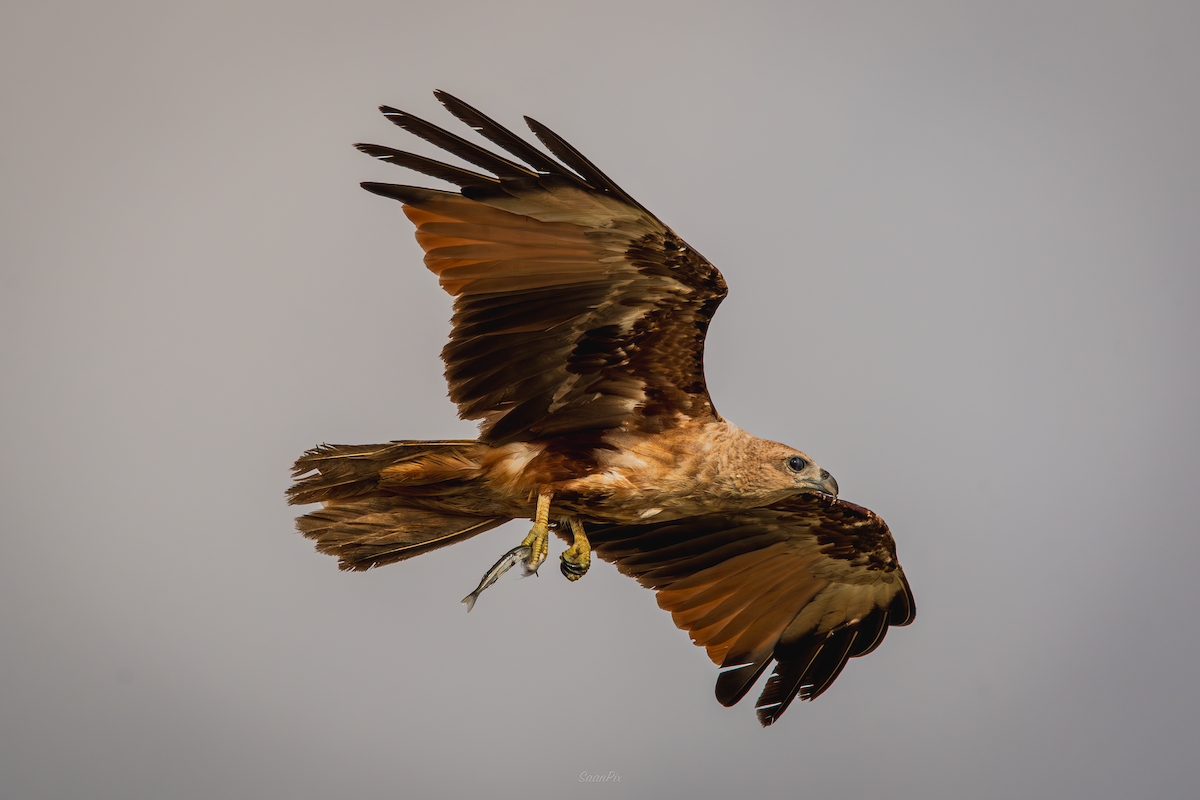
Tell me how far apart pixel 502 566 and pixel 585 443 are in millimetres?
1285

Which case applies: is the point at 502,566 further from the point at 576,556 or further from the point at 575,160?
the point at 575,160

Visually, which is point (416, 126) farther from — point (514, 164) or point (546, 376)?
point (546, 376)

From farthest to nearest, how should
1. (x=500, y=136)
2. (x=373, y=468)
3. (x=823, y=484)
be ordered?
(x=823, y=484) < (x=373, y=468) < (x=500, y=136)

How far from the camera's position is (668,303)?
7105mm

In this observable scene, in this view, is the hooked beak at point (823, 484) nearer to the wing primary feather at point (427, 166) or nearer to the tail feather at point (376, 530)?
the tail feather at point (376, 530)

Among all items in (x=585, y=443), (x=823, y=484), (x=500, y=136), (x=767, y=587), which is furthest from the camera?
(x=767, y=587)

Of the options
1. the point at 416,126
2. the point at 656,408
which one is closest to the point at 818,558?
the point at 656,408

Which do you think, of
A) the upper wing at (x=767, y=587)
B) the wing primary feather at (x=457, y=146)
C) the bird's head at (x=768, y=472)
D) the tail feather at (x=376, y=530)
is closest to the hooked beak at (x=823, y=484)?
the bird's head at (x=768, y=472)

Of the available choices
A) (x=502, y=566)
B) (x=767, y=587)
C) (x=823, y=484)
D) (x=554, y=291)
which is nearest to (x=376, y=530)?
(x=502, y=566)

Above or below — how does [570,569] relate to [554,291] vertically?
below

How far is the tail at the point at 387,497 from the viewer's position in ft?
23.9

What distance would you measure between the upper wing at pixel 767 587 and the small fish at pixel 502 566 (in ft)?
6.15

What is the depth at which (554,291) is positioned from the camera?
7043 mm

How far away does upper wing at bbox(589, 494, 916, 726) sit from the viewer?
8.85 metres
